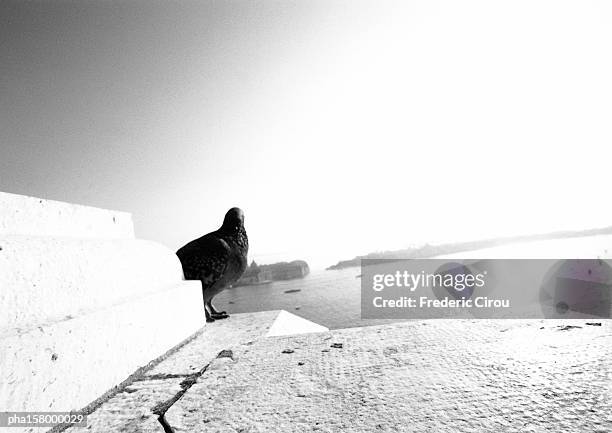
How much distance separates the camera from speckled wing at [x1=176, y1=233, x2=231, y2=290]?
3.66m

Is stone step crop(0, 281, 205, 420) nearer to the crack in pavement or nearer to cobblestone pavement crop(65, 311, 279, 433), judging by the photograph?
cobblestone pavement crop(65, 311, 279, 433)

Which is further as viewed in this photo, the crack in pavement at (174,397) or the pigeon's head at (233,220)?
the pigeon's head at (233,220)

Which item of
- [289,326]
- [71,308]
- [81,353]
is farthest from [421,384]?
[289,326]

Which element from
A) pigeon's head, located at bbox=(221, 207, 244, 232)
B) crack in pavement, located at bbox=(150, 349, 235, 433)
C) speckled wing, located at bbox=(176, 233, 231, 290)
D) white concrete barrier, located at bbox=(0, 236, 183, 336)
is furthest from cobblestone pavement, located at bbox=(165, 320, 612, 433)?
pigeon's head, located at bbox=(221, 207, 244, 232)

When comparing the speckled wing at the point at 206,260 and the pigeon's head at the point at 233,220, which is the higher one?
the pigeon's head at the point at 233,220

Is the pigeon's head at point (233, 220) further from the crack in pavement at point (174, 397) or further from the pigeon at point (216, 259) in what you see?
the crack in pavement at point (174, 397)

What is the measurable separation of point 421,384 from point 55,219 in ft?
8.90

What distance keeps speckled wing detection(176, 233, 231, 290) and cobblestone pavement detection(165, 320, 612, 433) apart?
5.67 feet

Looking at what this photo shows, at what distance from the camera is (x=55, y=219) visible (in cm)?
226

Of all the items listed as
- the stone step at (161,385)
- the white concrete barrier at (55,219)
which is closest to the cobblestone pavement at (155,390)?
the stone step at (161,385)

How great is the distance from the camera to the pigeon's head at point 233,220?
4.30m

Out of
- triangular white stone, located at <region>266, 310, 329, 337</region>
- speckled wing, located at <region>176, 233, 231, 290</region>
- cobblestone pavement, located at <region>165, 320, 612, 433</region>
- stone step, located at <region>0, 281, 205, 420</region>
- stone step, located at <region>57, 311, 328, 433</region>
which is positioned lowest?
triangular white stone, located at <region>266, 310, 329, 337</region>

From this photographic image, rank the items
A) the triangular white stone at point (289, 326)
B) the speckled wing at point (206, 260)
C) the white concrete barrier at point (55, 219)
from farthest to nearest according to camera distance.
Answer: the speckled wing at point (206, 260) → the triangular white stone at point (289, 326) → the white concrete barrier at point (55, 219)

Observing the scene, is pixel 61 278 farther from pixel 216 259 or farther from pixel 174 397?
pixel 216 259
